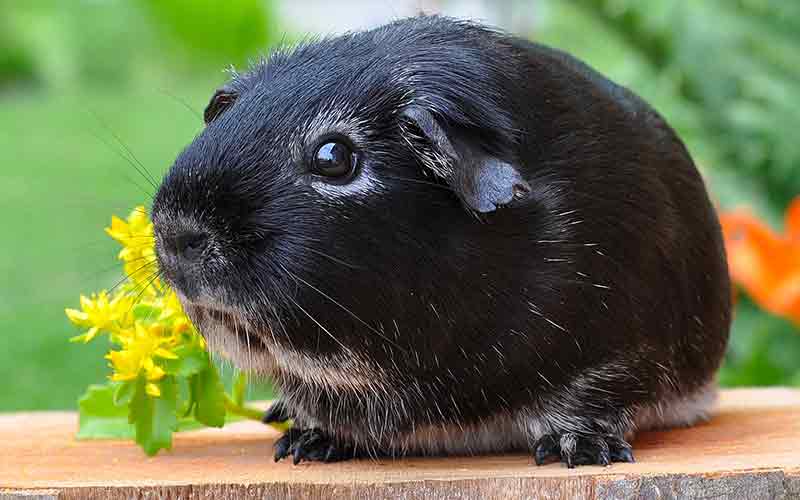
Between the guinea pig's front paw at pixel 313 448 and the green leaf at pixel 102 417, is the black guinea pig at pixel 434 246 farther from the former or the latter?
the green leaf at pixel 102 417

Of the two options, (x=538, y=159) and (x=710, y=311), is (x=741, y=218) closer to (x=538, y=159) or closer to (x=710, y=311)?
(x=710, y=311)

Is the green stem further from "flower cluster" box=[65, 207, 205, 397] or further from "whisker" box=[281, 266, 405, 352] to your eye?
"whisker" box=[281, 266, 405, 352]

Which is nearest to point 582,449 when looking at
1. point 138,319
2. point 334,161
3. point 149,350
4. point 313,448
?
point 313,448

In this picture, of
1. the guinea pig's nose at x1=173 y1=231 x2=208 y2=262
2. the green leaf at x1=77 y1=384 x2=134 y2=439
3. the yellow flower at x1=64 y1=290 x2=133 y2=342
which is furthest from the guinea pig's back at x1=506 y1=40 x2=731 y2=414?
the green leaf at x1=77 y1=384 x2=134 y2=439

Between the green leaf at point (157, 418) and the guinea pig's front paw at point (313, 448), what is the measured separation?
0.38m

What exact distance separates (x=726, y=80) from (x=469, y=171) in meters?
6.62

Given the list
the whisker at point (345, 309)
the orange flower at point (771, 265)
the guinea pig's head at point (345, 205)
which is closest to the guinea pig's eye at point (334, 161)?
the guinea pig's head at point (345, 205)

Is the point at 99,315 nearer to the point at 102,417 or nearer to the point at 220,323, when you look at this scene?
the point at 220,323

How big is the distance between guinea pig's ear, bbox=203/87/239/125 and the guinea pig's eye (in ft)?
1.86

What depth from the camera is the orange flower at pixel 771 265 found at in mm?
7309

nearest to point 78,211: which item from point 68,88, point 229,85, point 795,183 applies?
point 68,88

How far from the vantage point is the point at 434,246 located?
355 cm

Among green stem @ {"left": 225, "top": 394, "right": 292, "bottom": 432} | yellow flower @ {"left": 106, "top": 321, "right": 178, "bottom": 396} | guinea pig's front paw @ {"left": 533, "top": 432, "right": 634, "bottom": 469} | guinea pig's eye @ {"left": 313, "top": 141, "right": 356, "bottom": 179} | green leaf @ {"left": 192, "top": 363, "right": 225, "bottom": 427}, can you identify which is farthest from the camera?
green stem @ {"left": 225, "top": 394, "right": 292, "bottom": 432}

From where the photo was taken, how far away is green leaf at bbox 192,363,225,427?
4.24 m
